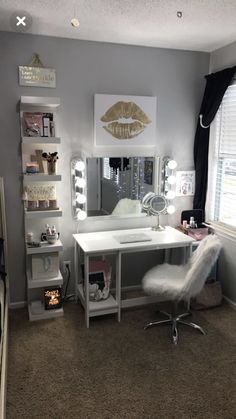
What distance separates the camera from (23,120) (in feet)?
8.89

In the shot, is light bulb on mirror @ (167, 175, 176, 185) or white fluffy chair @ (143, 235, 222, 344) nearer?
white fluffy chair @ (143, 235, 222, 344)

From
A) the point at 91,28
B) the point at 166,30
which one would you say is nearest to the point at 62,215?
the point at 91,28

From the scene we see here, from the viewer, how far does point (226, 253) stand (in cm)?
323

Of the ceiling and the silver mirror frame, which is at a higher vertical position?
the ceiling

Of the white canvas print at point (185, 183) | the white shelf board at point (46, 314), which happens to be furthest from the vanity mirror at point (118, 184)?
the white shelf board at point (46, 314)

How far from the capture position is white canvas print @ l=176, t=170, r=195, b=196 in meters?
3.41

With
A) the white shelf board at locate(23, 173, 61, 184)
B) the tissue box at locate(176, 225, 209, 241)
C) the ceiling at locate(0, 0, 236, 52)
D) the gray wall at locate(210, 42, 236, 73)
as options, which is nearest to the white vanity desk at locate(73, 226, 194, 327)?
the tissue box at locate(176, 225, 209, 241)

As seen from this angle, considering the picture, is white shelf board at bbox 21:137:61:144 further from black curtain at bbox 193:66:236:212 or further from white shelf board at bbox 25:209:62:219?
black curtain at bbox 193:66:236:212

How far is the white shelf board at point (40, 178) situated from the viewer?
2705mm

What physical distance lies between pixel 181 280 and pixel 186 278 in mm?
171

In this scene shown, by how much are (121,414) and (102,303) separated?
1041mm

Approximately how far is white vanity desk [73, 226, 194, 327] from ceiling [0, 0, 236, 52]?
64.8 inches

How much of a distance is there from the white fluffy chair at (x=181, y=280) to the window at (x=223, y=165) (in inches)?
24.6

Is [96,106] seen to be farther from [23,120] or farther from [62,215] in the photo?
[62,215]
